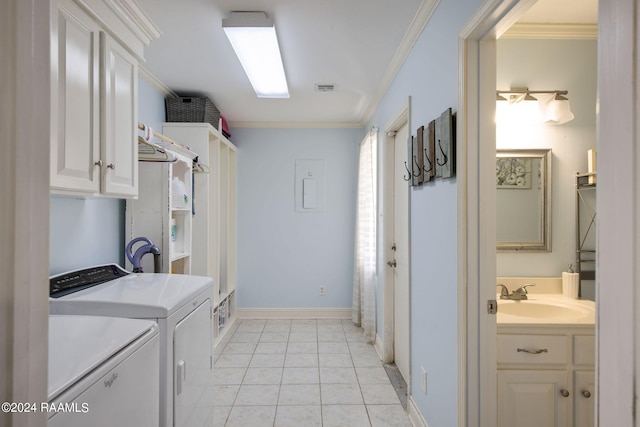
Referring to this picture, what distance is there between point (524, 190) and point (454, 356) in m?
1.17

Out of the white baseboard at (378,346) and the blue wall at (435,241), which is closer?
the blue wall at (435,241)

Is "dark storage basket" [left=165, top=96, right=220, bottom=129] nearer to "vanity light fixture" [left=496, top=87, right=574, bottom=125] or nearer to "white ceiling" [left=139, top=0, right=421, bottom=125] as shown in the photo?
"white ceiling" [left=139, top=0, right=421, bottom=125]

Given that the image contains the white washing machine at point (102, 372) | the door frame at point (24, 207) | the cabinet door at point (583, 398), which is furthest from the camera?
the cabinet door at point (583, 398)

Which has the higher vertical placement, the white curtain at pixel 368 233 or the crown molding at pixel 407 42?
the crown molding at pixel 407 42

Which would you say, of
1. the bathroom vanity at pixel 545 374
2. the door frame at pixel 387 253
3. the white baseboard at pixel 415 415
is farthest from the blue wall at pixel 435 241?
the door frame at pixel 387 253

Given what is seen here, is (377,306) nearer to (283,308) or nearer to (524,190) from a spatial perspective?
(283,308)

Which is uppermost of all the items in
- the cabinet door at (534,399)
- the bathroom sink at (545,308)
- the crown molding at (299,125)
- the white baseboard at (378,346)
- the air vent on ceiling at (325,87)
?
the air vent on ceiling at (325,87)

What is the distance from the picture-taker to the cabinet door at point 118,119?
5.12 ft

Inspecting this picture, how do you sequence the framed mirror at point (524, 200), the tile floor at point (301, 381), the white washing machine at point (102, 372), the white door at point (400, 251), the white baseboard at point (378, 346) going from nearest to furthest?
1. the white washing machine at point (102, 372)
2. the framed mirror at point (524, 200)
3. the tile floor at point (301, 381)
4. the white door at point (400, 251)
5. the white baseboard at point (378, 346)

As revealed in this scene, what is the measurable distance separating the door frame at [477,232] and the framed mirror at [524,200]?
777 mm

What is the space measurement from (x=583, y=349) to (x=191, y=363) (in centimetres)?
183

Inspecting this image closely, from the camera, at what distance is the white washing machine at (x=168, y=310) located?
1.37 metres

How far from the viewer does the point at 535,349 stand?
1.49m

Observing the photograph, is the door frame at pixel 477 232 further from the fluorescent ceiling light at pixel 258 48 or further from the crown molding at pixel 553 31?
the fluorescent ceiling light at pixel 258 48
